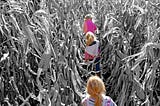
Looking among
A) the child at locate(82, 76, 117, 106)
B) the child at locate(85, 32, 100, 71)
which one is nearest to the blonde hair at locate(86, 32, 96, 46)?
the child at locate(85, 32, 100, 71)

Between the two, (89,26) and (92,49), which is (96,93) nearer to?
(92,49)

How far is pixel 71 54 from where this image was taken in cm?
192

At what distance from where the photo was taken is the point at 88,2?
8.04 feet

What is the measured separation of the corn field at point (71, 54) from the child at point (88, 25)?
47mm

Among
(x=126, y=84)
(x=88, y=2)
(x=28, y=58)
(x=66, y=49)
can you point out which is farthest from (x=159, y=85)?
(x=88, y=2)

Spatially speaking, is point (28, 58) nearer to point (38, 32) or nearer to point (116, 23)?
point (38, 32)

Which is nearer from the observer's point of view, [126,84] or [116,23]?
[126,84]

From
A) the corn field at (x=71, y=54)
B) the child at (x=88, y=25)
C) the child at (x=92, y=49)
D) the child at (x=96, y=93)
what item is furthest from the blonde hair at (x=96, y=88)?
the child at (x=88, y=25)

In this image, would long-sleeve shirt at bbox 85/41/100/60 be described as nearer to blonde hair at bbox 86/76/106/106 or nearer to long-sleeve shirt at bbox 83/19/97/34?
long-sleeve shirt at bbox 83/19/97/34

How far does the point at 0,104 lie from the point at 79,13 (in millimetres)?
815

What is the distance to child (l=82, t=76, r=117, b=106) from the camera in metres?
1.46

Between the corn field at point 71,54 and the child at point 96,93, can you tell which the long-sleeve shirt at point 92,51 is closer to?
the corn field at point 71,54

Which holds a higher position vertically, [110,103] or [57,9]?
[57,9]

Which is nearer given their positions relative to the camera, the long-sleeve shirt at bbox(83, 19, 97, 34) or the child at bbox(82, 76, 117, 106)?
the child at bbox(82, 76, 117, 106)
